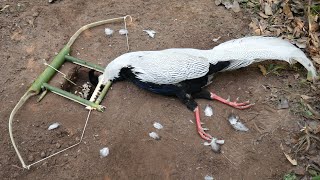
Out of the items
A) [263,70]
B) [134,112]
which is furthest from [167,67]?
[263,70]

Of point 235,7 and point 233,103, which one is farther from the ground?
point 235,7

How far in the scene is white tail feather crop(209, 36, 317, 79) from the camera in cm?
327

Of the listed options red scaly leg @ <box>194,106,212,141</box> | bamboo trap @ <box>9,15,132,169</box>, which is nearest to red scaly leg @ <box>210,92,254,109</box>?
red scaly leg @ <box>194,106,212,141</box>

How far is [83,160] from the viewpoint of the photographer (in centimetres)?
304

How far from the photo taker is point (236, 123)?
3.18 metres

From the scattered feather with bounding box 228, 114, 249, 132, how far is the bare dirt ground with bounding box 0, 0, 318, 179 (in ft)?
0.14

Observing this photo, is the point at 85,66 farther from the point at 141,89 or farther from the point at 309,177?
the point at 309,177

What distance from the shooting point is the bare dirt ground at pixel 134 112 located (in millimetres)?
2969

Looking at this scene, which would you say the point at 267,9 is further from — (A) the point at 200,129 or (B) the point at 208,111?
(A) the point at 200,129

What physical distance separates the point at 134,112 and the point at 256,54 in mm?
1167

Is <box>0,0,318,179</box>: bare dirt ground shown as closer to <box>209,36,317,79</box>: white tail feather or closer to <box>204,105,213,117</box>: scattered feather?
<box>204,105,213,117</box>: scattered feather

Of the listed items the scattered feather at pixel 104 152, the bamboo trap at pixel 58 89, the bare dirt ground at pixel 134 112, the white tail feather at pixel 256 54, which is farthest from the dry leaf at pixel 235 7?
the scattered feather at pixel 104 152

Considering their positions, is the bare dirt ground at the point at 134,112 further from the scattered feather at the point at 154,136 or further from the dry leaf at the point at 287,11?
the dry leaf at the point at 287,11

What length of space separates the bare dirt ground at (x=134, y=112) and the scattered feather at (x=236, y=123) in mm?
44
